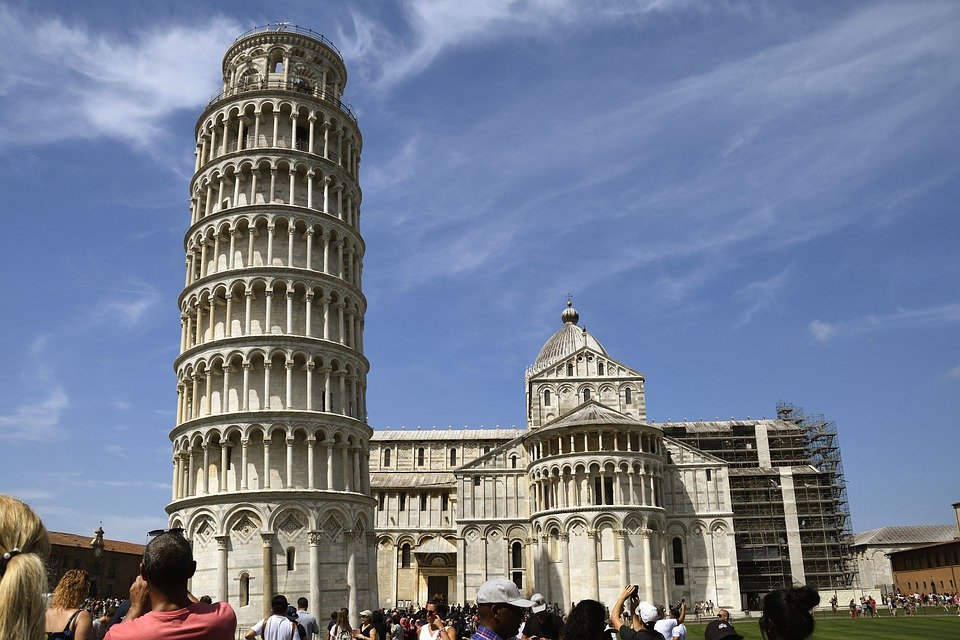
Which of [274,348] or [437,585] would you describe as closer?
[274,348]

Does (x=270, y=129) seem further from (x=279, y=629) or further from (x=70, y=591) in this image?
(x=70, y=591)

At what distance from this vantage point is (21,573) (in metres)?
4.00

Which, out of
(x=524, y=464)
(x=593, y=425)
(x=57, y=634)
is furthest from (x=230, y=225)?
(x=57, y=634)

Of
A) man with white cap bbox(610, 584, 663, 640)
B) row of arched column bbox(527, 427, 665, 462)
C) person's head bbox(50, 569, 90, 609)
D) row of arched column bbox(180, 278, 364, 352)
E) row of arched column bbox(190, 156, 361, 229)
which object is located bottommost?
man with white cap bbox(610, 584, 663, 640)

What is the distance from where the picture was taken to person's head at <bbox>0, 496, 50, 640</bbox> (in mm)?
3904

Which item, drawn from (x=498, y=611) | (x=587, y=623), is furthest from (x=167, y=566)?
(x=587, y=623)

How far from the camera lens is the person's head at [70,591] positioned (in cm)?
672

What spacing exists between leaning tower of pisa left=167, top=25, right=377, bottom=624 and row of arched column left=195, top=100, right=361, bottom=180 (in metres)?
0.08

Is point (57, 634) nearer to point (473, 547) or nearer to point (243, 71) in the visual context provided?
point (243, 71)

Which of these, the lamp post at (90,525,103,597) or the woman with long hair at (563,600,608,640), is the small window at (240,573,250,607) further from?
the woman with long hair at (563,600,608,640)

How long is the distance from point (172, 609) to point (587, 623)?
3052mm

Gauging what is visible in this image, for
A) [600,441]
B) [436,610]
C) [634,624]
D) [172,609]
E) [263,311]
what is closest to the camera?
[172,609]

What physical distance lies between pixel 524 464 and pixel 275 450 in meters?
31.2

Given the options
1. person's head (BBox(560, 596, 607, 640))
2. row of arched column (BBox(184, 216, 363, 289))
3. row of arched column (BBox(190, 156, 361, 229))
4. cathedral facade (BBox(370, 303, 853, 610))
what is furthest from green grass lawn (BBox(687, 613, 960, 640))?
row of arched column (BBox(190, 156, 361, 229))
